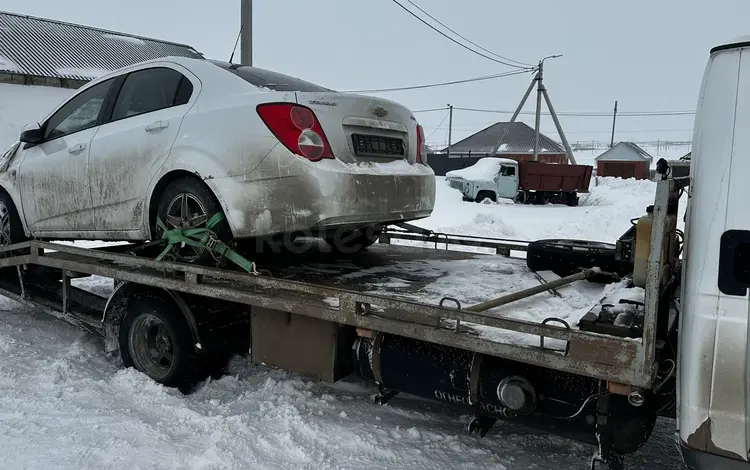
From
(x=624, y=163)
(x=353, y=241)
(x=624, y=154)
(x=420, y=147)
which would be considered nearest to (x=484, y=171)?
(x=353, y=241)

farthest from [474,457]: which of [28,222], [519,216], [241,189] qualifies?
[519,216]

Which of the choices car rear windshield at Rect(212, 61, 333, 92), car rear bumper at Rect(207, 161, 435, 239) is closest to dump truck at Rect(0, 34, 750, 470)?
car rear bumper at Rect(207, 161, 435, 239)

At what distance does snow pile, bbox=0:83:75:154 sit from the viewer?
60.5 ft

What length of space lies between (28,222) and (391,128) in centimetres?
353

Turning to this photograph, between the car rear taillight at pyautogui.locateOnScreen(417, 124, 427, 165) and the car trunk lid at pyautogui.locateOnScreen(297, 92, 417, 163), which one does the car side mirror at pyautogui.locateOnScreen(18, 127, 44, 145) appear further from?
the car rear taillight at pyautogui.locateOnScreen(417, 124, 427, 165)

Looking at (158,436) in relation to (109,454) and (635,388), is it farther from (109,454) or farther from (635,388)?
(635,388)

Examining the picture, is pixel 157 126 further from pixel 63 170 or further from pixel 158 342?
pixel 158 342

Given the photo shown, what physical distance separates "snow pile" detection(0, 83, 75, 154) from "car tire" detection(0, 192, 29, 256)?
14606mm

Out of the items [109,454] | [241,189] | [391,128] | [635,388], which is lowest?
[109,454]

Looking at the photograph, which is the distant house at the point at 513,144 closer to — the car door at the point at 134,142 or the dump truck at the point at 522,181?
the dump truck at the point at 522,181

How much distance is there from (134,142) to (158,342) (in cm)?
146

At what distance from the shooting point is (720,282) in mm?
2002

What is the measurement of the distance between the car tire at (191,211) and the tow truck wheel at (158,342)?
1.23ft

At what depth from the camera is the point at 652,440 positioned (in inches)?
134
